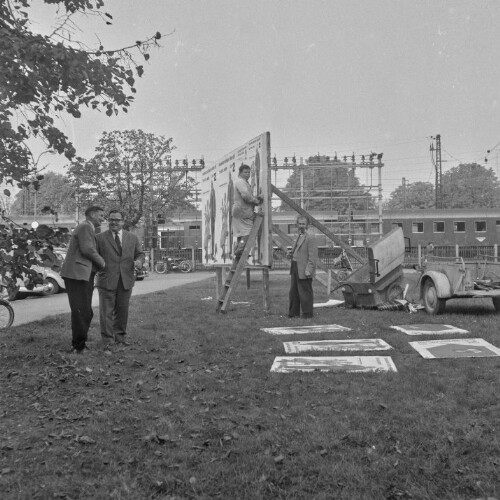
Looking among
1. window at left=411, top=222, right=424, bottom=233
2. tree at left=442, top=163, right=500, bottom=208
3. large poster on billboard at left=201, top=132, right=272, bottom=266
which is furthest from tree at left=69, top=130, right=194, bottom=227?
tree at left=442, top=163, right=500, bottom=208

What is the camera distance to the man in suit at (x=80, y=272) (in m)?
7.36

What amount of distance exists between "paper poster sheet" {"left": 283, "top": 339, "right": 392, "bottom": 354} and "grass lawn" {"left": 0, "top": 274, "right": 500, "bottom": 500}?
24 cm

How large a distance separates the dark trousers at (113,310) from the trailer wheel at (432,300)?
5.54 metres

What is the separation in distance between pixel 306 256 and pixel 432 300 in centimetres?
246

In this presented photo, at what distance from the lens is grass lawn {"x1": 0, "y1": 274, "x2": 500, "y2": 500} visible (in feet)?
10.2

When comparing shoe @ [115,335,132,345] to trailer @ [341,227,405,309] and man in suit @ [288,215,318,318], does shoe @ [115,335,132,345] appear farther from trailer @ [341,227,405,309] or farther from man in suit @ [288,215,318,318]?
trailer @ [341,227,405,309]

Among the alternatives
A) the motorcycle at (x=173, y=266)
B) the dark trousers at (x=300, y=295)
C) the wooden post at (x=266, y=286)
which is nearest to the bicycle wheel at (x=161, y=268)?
the motorcycle at (x=173, y=266)

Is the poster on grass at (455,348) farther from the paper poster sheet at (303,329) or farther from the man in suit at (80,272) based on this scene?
the man in suit at (80,272)

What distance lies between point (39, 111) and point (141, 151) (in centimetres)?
3891

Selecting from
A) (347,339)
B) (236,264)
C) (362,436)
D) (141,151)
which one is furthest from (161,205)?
(362,436)

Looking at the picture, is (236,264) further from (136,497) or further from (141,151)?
(141,151)

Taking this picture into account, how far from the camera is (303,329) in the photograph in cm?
891

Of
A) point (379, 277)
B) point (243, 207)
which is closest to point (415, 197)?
point (379, 277)

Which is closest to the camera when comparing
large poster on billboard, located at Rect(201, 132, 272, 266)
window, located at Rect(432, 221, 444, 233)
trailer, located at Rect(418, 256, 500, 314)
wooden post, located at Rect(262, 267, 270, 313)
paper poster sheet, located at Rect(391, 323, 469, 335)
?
paper poster sheet, located at Rect(391, 323, 469, 335)
